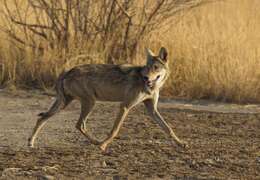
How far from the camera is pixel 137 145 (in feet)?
28.0

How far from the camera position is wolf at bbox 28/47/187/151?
27.5ft

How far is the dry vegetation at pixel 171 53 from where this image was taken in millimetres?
12086

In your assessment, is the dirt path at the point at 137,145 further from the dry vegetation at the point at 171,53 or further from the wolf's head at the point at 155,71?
the wolf's head at the point at 155,71

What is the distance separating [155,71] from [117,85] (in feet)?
1.53

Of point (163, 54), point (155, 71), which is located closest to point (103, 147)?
point (155, 71)

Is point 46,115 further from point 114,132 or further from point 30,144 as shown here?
point 114,132

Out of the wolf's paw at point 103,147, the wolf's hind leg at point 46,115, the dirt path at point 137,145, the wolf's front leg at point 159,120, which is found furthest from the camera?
the wolf's hind leg at point 46,115

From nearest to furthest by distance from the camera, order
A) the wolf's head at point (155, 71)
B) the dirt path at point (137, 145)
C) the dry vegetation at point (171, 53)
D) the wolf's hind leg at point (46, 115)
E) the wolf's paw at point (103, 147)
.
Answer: the dirt path at point (137, 145) → the wolf's paw at point (103, 147) → the wolf's head at point (155, 71) → the wolf's hind leg at point (46, 115) → the dry vegetation at point (171, 53)

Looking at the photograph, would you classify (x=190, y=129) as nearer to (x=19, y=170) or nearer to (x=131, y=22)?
(x=19, y=170)

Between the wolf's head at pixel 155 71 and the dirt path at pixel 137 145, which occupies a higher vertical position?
the wolf's head at pixel 155 71

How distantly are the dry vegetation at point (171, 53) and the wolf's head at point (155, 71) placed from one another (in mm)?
3573

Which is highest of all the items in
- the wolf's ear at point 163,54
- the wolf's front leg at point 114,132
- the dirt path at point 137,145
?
the wolf's ear at point 163,54

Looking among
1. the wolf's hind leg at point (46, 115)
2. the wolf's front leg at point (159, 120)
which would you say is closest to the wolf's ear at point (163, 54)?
the wolf's front leg at point (159, 120)

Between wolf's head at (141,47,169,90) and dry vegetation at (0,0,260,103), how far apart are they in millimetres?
3573
